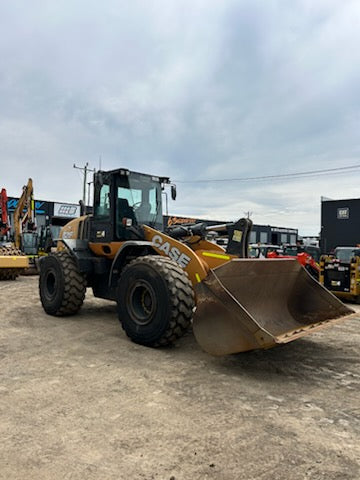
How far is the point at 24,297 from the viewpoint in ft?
31.9

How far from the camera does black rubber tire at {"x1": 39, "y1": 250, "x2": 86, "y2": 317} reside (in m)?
6.89

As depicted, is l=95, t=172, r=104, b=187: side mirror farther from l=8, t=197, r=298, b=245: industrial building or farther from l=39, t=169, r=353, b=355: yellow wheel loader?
l=8, t=197, r=298, b=245: industrial building

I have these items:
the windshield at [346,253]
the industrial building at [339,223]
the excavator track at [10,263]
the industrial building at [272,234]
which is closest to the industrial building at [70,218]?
the industrial building at [272,234]

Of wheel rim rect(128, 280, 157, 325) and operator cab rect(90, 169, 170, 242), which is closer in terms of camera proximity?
wheel rim rect(128, 280, 157, 325)

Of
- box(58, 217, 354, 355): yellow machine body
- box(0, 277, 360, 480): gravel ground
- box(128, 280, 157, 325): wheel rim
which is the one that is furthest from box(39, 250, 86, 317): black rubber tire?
box(128, 280, 157, 325): wheel rim

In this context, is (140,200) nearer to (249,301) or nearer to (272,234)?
(249,301)

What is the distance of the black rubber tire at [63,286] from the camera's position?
22.6 ft

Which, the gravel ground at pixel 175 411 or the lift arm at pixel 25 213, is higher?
the lift arm at pixel 25 213

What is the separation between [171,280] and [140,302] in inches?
30.4

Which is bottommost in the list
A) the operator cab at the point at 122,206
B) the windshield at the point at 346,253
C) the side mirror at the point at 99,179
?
the windshield at the point at 346,253

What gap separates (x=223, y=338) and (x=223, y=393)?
59 cm

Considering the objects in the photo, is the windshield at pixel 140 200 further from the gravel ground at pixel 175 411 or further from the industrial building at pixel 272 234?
the industrial building at pixel 272 234

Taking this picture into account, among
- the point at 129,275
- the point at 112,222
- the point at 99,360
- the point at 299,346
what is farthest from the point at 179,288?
the point at 112,222

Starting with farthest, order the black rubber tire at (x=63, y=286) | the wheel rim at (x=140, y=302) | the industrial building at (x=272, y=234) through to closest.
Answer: the industrial building at (x=272, y=234)
the black rubber tire at (x=63, y=286)
the wheel rim at (x=140, y=302)
